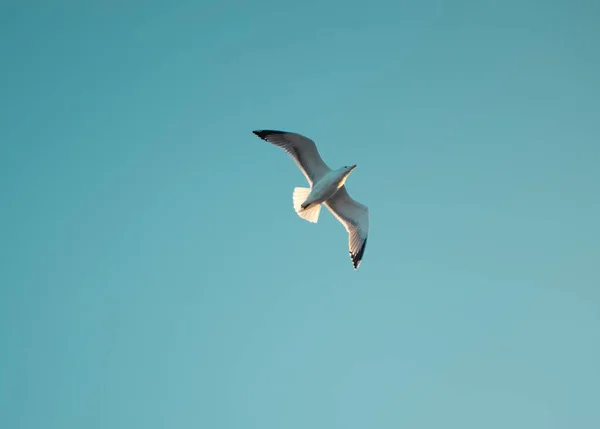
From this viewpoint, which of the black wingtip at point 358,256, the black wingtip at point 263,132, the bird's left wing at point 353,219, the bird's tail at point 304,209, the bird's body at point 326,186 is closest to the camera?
the black wingtip at point 263,132

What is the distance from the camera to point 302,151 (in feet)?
56.6

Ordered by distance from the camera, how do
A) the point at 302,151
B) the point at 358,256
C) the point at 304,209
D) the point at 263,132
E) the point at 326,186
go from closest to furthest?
the point at 263,132
the point at 326,186
the point at 302,151
the point at 304,209
the point at 358,256

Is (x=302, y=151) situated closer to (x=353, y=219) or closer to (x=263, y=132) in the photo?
(x=263, y=132)

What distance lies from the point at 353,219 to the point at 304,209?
141cm

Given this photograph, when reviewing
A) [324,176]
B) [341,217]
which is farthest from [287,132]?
[341,217]

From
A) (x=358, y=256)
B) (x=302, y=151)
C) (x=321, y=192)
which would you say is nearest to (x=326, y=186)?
(x=321, y=192)

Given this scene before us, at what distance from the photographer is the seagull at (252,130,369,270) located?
16953mm

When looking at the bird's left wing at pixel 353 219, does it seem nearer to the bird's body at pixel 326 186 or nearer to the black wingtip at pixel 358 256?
the black wingtip at pixel 358 256

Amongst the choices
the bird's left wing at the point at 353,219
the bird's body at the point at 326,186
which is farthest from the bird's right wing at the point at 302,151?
the bird's left wing at the point at 353,219

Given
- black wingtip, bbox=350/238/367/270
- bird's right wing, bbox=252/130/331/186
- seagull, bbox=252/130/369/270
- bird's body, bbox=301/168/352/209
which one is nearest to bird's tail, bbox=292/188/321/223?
seagull, bbox=252/130/369/270

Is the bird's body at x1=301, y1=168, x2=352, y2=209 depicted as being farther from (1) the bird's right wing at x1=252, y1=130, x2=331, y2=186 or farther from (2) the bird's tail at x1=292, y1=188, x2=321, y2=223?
(1) the bird's right wing at x1=252, y1=130, x2=331, y2=186

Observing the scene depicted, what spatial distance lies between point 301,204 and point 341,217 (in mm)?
1379

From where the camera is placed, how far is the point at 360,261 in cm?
1783

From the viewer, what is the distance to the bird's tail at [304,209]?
17.4 meters
